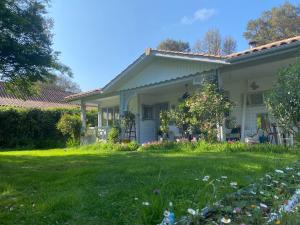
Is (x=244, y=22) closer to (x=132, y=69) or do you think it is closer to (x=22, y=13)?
(x=132, y=69)

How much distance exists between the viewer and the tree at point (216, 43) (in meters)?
40.2

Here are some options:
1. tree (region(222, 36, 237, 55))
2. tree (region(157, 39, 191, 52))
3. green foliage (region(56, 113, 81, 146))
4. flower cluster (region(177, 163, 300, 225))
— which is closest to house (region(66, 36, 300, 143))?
green foliage (region(56, 113, 81, 146))

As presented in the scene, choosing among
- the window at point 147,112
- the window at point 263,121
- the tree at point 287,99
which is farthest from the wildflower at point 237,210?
the window at point 147,112

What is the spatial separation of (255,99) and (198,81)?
271 cm

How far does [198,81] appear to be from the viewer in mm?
12406

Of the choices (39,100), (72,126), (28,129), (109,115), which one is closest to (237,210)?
(72,126)

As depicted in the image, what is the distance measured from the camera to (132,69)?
15375 mm

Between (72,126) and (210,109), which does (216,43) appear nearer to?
(72,126)

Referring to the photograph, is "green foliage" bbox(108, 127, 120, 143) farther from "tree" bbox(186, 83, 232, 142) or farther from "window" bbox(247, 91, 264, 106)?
"window" bbox(247, 91, 264, 106)

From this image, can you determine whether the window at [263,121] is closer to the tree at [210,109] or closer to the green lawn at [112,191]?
the tree at [210,109]

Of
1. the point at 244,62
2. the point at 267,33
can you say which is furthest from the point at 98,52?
the point at 267,33

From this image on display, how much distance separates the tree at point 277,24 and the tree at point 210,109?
90.5 feet

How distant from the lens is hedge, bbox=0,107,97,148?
2000cm

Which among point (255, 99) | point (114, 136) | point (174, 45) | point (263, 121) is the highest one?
point (174, 45)
